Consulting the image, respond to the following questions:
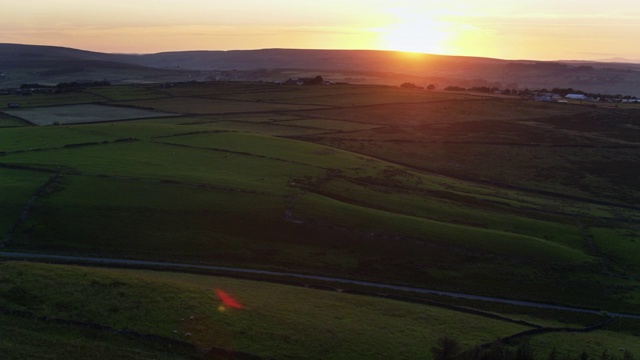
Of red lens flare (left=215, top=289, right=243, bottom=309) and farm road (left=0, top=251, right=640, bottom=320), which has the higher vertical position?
red lens flare (left=215, top=289, right=243, bottom=309)

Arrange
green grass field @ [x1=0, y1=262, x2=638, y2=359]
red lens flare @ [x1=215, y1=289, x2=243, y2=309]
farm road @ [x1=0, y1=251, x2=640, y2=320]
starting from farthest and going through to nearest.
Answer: farm road @ [x1=0, y1=251, x2=640, y2=320] → red lens flare @ [x1=215, y1=289, x2=243, y2=309] → green grass field @ [x1=0, y1=262, x2=638, y2=359]

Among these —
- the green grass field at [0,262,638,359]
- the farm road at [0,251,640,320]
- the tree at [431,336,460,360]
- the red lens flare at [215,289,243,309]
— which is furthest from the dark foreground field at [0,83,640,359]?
the farm road at [0,251,640,320]

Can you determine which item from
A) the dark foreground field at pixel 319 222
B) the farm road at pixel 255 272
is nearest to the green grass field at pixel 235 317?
the dark foreground field at pixel 319 222

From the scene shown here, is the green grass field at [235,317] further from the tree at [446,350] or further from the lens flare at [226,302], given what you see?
the tree at [446,350]

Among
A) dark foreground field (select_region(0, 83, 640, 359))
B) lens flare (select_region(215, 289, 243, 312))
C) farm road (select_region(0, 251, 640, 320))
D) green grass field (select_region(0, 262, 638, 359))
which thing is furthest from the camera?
farm road (select_region(0, 251, 640, 320))

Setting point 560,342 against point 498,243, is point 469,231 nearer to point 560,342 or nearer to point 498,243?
point 498,243

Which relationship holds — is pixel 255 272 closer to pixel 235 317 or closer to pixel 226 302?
pixel 226 302

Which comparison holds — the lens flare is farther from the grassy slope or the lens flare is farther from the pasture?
the pasture

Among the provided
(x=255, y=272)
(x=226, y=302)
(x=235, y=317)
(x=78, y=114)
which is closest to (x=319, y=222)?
(x=255, y=272)
